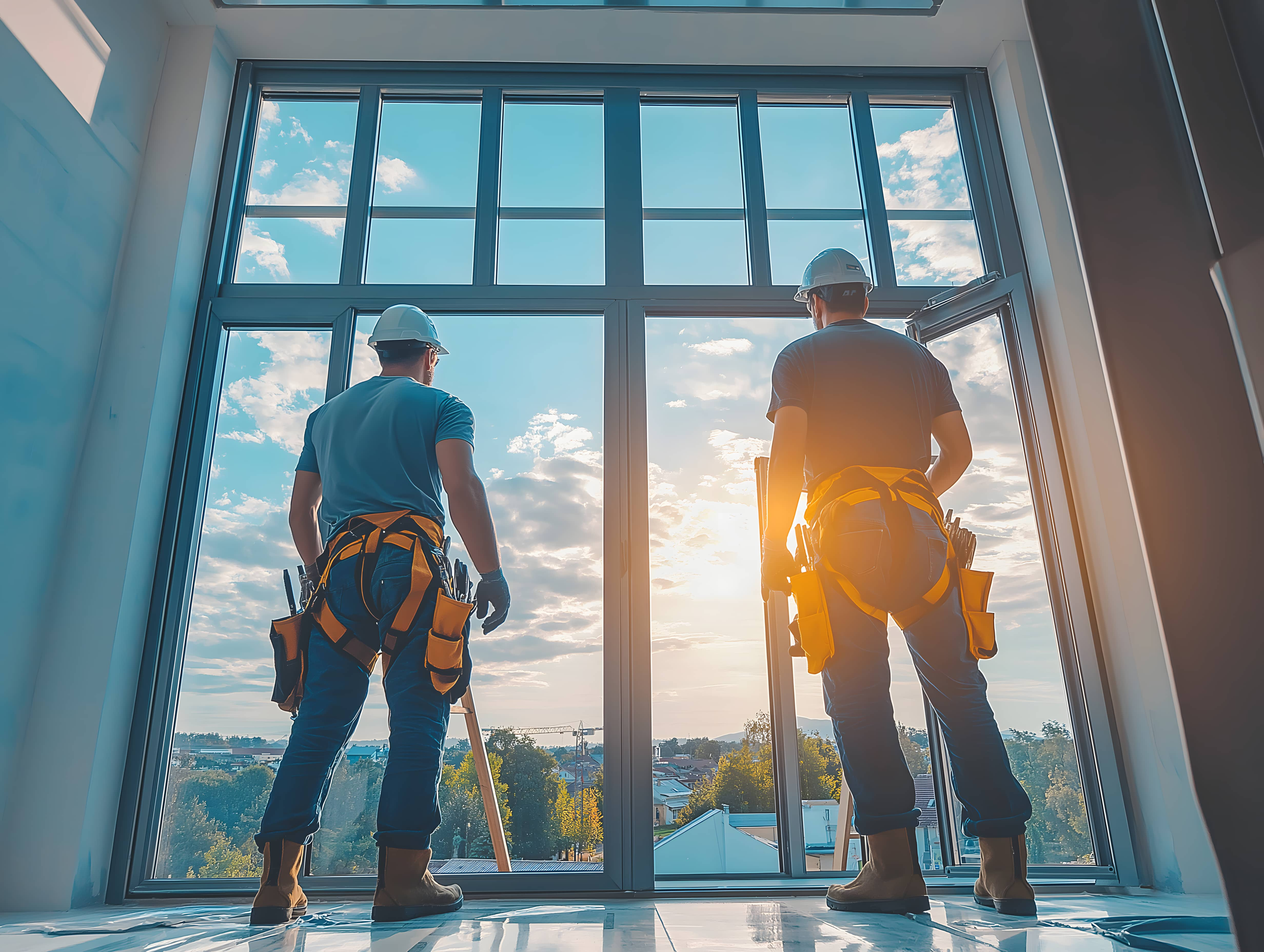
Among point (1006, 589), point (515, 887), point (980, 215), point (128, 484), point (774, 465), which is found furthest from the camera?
point (980, 215)

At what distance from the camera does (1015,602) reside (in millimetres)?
2488

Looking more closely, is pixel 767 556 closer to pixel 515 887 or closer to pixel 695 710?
pixel 695 710

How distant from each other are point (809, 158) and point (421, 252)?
163cm

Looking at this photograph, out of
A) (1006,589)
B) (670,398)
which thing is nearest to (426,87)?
(670,398)

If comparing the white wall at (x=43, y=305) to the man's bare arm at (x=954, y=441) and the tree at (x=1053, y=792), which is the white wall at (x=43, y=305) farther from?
the tree at (x=1053, y=792)

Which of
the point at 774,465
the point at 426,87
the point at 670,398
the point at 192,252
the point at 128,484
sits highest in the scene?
the point at 426,87

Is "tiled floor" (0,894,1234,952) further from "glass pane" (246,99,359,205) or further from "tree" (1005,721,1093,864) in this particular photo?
"glass pane" (246,99,359,205)

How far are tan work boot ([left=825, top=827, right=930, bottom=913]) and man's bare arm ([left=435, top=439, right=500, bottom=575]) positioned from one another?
3.53 ft

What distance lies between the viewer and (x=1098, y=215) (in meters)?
0.26

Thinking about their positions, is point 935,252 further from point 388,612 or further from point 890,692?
point 388,612

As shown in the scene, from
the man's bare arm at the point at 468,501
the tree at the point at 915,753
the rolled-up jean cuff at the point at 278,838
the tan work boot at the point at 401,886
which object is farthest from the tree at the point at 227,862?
the tree at the point at 915,753

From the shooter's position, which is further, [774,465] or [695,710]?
[695,710]

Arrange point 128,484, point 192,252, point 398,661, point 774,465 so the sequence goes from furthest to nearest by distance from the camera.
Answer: point 192,252 < point 128,484 < point 774,465 < point 398,661

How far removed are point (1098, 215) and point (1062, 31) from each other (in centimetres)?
9
